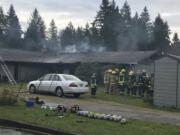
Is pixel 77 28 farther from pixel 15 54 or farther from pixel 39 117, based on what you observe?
pixel 39 117

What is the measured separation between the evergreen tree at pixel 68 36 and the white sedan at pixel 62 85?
6948cm

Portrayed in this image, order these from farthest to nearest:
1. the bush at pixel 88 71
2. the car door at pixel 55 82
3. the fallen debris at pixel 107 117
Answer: the bush at pixel 88 71
the car door at pixel 55 82
the fallen debris at pixel 107 117

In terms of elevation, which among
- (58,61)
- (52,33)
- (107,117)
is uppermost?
(52,33)

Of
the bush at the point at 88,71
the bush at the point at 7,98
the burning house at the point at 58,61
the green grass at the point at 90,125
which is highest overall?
the burning house at the point at 58,61

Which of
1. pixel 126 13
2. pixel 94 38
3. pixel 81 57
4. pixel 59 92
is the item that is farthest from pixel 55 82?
pixel 126 13

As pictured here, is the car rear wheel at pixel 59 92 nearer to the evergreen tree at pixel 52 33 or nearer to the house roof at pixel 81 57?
the house roof at pixel 81 57

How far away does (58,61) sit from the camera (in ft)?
141

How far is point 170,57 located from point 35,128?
981 cm

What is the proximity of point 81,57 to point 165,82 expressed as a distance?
74.2 ft

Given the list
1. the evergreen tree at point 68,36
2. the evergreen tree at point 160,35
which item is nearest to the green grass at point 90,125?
the evergreen tree at point 160,35

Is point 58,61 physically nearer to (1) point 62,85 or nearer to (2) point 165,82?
(1) point 62,85

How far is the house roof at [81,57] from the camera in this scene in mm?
38250

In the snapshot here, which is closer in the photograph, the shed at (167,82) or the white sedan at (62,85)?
the shed at (167,82)

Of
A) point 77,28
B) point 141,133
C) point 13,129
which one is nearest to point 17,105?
point 13,129
